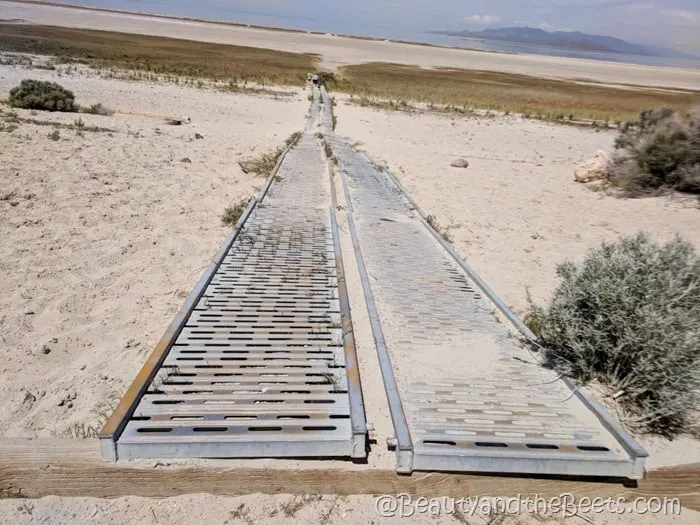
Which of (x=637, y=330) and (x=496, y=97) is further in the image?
(x=496, y=97)

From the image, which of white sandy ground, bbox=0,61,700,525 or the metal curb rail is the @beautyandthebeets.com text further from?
the metal curb rail

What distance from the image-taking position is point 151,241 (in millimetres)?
5734

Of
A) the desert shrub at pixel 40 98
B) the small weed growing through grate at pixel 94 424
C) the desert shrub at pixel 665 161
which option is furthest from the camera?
the desert shrub at pixel 40 98

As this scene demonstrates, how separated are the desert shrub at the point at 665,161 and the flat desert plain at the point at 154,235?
46 cm

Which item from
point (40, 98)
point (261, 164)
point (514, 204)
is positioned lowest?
point (514, 204)

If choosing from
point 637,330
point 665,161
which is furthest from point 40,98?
point 637,330

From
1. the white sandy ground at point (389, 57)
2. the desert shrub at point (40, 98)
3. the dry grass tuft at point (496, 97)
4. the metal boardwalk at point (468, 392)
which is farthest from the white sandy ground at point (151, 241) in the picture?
the white sandy ground at point (389, 57)

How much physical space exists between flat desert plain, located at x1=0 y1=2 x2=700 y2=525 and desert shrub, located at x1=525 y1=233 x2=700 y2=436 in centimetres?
30

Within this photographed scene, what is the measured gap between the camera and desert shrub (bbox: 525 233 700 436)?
2955 millimetres

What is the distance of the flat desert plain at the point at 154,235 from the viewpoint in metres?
2.47

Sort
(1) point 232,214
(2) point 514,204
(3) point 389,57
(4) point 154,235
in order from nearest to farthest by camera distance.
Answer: (4) point 154,235, (1) point 232,214, (2) point 514,204, (3) point 389,57

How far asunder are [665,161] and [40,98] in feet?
48.8

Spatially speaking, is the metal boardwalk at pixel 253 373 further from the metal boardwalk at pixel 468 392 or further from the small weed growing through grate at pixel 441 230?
the small weed growing through grate at pixel 441 230

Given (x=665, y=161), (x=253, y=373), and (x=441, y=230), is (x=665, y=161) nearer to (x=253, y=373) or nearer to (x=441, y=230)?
(x=441, y=230)
